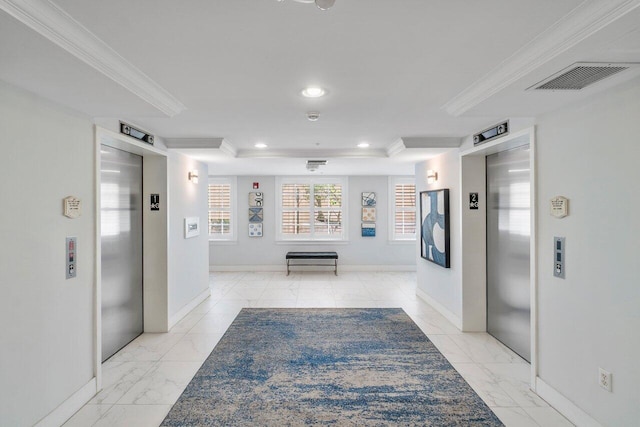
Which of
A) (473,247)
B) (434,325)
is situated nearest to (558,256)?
(473,247)

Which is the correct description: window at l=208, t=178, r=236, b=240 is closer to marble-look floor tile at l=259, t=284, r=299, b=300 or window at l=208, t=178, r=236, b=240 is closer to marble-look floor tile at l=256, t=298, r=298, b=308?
marble-look floor tile at l=259, t=284, r=299, b=300

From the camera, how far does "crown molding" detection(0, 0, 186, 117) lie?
1279 millimetres

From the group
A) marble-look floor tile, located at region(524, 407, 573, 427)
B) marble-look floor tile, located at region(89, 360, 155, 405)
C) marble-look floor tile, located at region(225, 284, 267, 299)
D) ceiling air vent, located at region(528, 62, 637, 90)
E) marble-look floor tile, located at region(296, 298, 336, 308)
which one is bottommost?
marble-look floor tile, located at region(524, 407, 573, 427)

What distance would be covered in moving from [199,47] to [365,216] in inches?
245

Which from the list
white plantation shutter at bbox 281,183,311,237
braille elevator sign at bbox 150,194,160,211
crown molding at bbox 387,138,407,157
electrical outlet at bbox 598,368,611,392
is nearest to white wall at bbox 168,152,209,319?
braille elevator sign at bbox 150,194,160,211

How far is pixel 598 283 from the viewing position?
2074 mm

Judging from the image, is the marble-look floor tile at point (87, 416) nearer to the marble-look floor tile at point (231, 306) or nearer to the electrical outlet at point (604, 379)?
the marble-look floor tile at point (231, 306)

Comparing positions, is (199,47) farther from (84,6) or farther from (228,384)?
(228,384)

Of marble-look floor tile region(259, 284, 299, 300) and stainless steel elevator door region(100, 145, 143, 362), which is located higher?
stainless steel elevator door region(100, 145, 143, 362)

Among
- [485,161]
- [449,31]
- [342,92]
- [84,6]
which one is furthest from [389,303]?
[84,6]

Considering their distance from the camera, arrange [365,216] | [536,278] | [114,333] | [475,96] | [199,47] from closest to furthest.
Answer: [199,47] → [475,96] → [536,278] → [114,333] → [365,216]

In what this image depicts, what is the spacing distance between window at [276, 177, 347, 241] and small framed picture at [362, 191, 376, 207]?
1.68 feet

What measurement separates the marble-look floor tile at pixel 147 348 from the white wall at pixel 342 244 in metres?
3.79

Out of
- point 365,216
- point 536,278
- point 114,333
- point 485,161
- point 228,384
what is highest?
point 485,161
